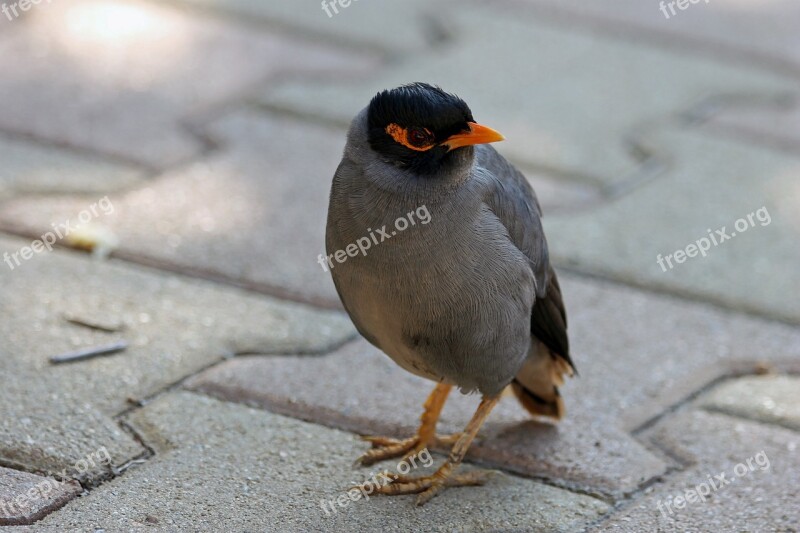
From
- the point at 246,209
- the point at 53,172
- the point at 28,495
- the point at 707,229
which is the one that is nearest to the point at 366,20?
the point at 246,209

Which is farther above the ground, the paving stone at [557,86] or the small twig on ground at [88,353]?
the small twig on ground at [88,353]

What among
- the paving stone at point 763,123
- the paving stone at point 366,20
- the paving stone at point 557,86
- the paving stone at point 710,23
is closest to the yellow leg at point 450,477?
the paving stone at point 557,86

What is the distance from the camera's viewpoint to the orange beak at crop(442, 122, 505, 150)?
344cm

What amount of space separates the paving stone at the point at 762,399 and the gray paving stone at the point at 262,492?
874 mm

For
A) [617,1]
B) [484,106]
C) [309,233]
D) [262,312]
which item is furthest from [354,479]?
[617,1]

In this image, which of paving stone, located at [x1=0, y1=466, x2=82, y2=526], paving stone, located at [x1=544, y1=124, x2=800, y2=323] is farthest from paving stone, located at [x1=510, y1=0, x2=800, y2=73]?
paving stone, located at [x1=0, y1=466, x2=82, y2=526]

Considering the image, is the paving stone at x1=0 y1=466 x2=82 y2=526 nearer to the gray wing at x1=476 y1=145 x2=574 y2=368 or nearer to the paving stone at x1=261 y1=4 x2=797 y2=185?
the gray wing at x1=476 y1=145 x2=574 y2=368

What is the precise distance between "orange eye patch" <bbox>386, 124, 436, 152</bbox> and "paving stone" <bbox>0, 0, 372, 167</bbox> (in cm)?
257

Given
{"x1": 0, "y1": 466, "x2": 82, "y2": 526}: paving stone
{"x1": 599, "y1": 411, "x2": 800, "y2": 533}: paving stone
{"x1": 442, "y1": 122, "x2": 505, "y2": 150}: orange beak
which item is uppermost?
{"x1": 442, "y1": 122, "x2": 505, "y2": 150}: orange beak

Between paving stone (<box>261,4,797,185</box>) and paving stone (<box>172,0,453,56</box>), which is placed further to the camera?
paving stone (<box>172,0,453,56</box>)

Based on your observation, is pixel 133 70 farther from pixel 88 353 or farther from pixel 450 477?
pixel 450 477

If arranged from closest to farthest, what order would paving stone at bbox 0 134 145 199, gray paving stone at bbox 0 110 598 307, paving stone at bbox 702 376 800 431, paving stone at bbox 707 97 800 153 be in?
1. paving stone at bbox 702 376 800 431
2. gray paving stone at bbox 0 110 598 307
3. paving stone at bbox 0 134 145 199
4. paving stone at bbox 707 97 800 153

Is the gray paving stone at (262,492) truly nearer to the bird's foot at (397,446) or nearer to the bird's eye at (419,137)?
the bird's foot at (397,446)

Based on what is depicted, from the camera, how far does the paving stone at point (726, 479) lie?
3727mm
